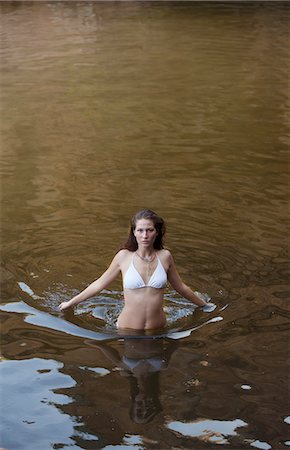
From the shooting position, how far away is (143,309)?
634 cm

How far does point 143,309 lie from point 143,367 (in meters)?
0.45

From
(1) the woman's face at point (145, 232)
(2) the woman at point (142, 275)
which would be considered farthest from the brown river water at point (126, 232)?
(1) the woman's face at point (145, 232)

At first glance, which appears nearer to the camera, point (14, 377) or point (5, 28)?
point (14, 377)

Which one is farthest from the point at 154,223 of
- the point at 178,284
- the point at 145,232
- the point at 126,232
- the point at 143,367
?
the point at 126,232

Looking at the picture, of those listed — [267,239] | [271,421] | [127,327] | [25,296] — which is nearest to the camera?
[271,421]

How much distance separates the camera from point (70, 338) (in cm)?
649

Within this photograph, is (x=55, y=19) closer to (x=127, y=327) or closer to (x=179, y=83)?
(x=179, y=83)

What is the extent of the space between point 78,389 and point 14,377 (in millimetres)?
460

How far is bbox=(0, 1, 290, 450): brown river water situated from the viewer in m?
5.47

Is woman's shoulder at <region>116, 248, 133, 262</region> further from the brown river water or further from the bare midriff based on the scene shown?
the brown river water

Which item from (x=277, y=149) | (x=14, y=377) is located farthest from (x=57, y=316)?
(x=277, y=149)

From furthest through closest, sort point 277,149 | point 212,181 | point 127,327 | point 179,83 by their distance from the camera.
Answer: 1. point 179,83
2. point 277,149
3. point 212,181
4. point 127,327

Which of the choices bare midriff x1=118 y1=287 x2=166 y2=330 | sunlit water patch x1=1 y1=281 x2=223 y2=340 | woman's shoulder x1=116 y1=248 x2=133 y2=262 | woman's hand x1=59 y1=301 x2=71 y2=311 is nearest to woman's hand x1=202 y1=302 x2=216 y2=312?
sunlit water patch x1=1 y1=281 x2=223 y2=340

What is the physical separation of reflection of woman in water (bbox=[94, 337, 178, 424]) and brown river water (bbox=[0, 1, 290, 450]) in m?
0.01
